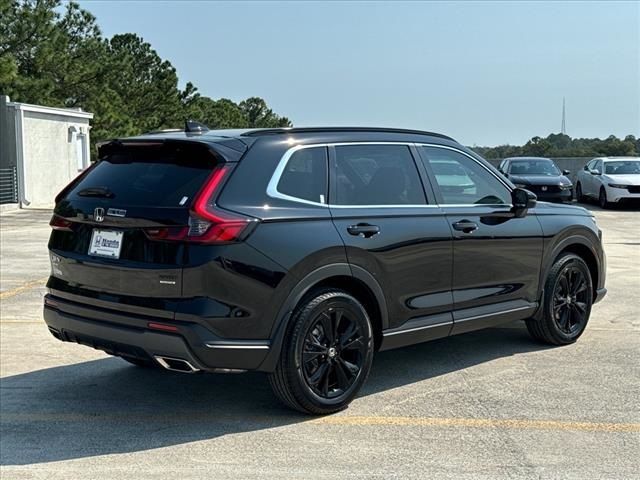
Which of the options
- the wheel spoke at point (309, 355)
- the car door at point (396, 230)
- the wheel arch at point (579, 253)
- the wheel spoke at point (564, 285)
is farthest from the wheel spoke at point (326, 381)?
the wheel spoke at point (564, 285)

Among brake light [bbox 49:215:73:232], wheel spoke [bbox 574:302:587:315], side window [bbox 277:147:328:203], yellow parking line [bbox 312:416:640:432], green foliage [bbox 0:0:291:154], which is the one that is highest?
green foliage [bbox 0:0:291:154]

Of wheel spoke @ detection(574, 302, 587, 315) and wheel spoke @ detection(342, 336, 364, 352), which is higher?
wheel spoke @ detection(342, 336, 364, 352)

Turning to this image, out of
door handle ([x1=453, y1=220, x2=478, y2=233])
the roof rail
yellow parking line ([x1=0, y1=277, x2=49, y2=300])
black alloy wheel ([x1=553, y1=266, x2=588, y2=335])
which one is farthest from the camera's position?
yellow parking line ([x1=0, y1=277, x2=49, y2=300])

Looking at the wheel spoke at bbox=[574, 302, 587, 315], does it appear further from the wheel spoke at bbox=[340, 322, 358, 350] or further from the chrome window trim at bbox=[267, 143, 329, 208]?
the chrome window trim at bbox=[267, 143, 329, 208]

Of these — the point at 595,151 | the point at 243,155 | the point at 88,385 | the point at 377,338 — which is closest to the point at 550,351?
the point at 377,338

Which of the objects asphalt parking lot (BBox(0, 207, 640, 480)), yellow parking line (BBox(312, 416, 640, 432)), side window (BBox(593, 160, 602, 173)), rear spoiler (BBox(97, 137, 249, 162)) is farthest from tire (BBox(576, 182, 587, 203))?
rear spoiler (BBox(97, 137, 249, 162))

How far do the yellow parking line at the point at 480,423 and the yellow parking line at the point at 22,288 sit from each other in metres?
5.54

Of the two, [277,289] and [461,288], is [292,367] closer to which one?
[277,289]

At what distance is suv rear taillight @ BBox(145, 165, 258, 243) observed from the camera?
4121mm

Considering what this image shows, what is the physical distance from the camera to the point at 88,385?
5.48 meters

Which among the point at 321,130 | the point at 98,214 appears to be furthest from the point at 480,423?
the point at 98,214

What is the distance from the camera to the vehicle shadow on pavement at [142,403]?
439 cm

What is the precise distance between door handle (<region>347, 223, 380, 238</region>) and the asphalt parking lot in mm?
1136

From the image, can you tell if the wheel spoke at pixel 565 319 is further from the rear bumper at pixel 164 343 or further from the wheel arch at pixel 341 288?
the rear bumper at pixel 164 343
